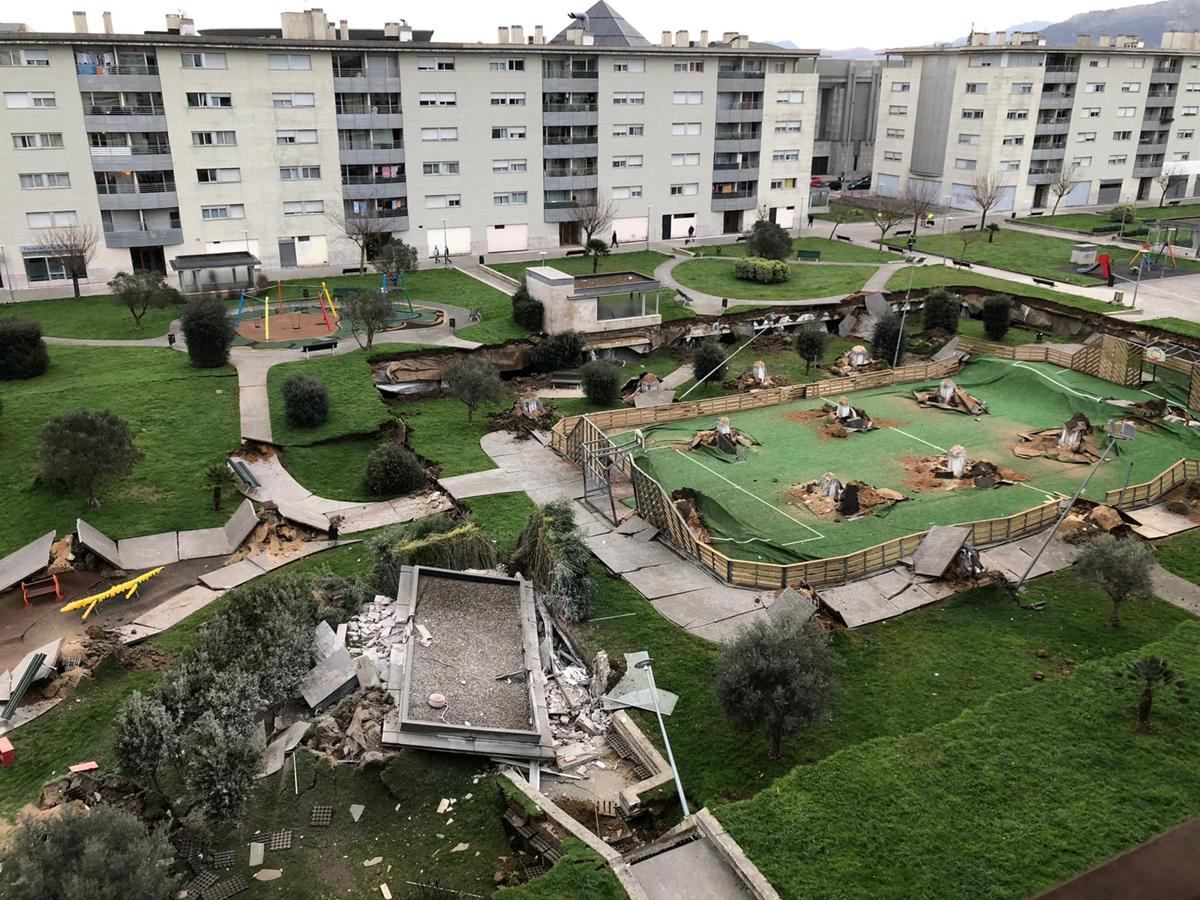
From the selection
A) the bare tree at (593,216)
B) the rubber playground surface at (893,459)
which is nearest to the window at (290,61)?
the bare tree at (593,216)

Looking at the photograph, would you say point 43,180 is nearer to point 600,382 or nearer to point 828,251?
point 600,382

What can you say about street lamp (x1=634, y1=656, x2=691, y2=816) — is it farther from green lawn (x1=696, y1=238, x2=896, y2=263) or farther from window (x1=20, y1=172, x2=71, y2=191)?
window (x1=20, y1=172, x2=71, y2=191)

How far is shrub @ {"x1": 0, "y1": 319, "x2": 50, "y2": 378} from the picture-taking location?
40.0 meters

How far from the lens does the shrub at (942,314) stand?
48.5 m

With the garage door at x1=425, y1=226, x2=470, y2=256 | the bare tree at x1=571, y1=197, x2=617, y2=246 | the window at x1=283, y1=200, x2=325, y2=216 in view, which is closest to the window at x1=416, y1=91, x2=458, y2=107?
the garage door at x1=425, y1=226, x2=470, y2=256

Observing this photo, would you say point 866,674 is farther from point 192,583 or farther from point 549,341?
point 549,341

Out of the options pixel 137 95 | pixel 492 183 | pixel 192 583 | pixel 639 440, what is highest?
pixel 137 95

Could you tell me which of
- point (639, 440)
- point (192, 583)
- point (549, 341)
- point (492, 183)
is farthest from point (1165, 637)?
point (492, 183)

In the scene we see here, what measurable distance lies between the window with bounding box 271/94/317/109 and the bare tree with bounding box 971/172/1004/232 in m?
50.1

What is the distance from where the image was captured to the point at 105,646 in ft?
77.0

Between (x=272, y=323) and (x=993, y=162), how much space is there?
2475 inches

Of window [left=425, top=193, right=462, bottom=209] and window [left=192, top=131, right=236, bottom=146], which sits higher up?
window [left=192, top=131, right=236, bottom=146]

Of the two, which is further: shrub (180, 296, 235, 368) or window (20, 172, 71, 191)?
window (20, 172, 71, 191)

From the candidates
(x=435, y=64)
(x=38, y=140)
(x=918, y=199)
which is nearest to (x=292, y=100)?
(x=435, y=64)
